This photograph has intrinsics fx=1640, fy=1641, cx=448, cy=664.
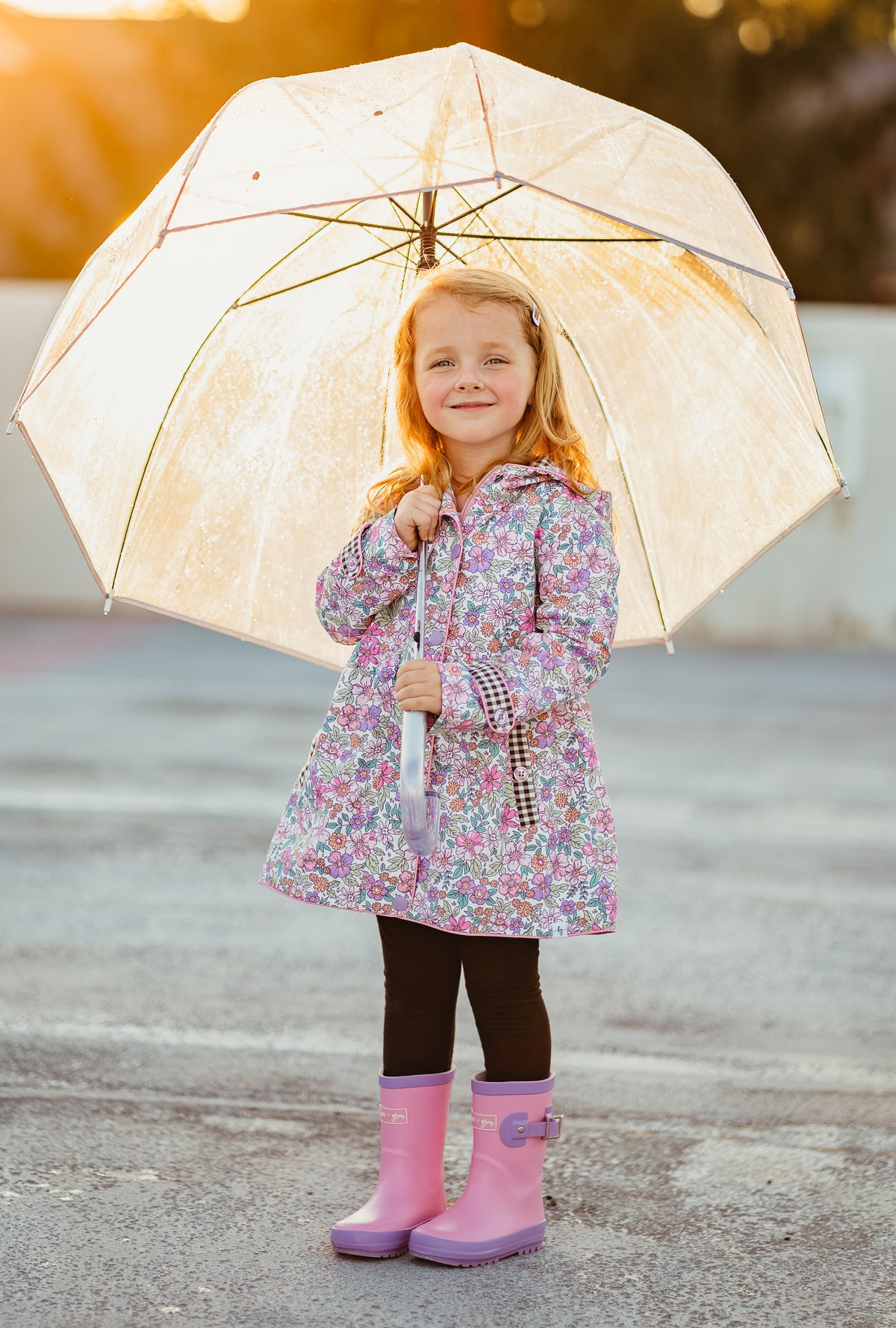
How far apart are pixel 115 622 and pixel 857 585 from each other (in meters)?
5.99

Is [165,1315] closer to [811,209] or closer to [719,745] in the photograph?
[719,745]

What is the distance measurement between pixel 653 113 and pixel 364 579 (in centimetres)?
1814

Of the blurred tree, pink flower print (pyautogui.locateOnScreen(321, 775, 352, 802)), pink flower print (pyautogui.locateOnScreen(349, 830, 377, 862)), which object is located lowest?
pink flower print (pyautogui.locateOnScreen(349, 830, 377, 862))

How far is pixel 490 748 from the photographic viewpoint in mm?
2758

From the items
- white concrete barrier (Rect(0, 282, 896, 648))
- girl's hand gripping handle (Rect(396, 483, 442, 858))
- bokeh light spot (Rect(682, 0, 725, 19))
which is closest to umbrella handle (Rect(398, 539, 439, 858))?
girl's hand gripping handle (Rect(396, 483, 442, 858))

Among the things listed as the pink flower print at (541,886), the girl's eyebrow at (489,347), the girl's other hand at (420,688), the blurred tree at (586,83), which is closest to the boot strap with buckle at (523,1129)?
the pink flower print at (541,886)

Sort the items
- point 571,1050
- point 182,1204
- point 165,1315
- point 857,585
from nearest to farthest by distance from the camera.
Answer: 1. point 165,1315
2. point 182,1204
3. point 571,1050
4. point 857,585

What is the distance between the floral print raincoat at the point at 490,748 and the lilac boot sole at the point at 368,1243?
0.55m

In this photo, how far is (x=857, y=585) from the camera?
13.2 metres

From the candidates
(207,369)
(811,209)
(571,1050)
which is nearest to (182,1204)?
(571,1050)

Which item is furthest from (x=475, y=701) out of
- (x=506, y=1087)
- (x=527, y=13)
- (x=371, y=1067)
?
(x=527, y=13)

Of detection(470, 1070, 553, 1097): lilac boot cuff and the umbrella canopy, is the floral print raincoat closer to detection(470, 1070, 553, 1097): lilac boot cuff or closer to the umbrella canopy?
detection(470, 1070, 553, 1097): lilac boot cuff

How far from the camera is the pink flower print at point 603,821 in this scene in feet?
9.17

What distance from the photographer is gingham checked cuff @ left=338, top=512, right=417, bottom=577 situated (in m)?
2.79
